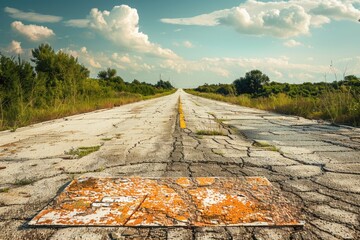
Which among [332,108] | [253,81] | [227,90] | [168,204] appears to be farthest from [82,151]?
[253,81]

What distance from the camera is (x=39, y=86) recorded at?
10633 millimetres

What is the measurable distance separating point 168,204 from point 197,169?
985 mm

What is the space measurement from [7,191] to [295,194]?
2.31m

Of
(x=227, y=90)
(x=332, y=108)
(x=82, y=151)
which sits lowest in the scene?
(x=82, y=151)

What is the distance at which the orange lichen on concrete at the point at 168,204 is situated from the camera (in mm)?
1589

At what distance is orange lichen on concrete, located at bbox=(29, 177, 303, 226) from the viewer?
1589 millimetres

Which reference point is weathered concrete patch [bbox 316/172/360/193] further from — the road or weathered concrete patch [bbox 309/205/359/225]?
weathered concrete patch [bbox 309/205/359/225]

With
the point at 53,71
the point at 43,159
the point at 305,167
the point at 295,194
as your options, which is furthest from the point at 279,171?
the point at 53,71

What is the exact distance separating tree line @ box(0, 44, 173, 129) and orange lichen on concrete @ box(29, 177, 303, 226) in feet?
18.0

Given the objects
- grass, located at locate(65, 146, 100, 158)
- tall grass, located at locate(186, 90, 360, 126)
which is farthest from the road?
tall grass, located at locate(186, 90, 360, 126)

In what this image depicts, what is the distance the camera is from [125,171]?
8.82ft

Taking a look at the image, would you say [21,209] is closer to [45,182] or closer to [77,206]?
[77,206]

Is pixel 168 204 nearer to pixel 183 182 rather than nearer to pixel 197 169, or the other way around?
pixel 183 182

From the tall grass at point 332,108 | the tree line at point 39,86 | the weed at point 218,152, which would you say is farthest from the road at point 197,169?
the tree line at point 39,86
